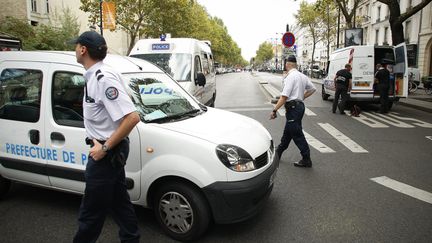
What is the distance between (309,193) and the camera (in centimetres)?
489

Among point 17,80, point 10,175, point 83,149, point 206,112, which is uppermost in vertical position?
point 17,80

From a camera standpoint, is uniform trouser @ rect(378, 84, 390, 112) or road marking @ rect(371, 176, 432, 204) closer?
road marking @ rect(371, 176, 432, 204)

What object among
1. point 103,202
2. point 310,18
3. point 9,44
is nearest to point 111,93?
point 103,202

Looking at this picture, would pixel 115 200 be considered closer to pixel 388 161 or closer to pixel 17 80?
pixel 17 80

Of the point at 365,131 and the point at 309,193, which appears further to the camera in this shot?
the point at 365,131

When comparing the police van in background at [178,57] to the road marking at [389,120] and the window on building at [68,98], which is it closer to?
the window on building at [68,98]

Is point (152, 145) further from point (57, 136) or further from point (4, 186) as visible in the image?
point (4, 186)

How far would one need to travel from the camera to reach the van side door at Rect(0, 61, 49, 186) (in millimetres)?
4051

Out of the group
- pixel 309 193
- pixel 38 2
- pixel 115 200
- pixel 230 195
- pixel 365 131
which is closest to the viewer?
pixel 115 200

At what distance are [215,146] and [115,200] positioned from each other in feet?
3.26

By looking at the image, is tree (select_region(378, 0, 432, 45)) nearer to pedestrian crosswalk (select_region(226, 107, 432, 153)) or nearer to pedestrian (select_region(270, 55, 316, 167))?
pedestrian crosswalk (select_region(226, 107, 432, 153))

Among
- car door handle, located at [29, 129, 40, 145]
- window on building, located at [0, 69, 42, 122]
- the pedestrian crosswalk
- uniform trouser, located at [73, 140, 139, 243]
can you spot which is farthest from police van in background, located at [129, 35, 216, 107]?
uniform trouser, located at [73, 140, 139, 243]

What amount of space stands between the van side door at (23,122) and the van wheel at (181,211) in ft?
4.33

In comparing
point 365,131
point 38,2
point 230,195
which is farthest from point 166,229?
point 38,2
